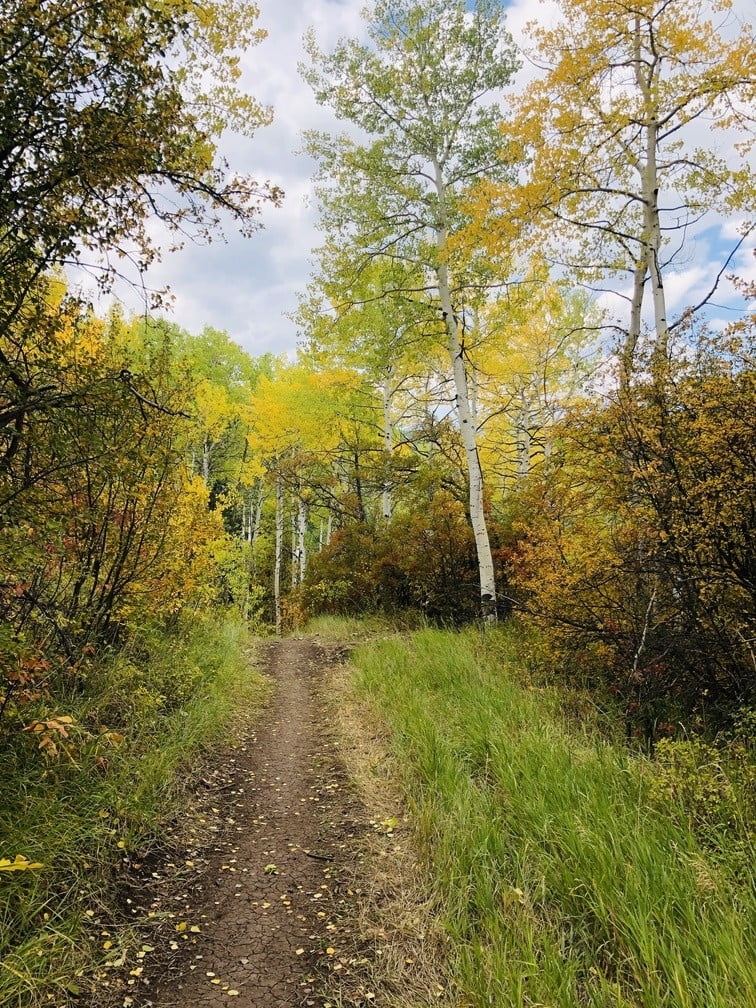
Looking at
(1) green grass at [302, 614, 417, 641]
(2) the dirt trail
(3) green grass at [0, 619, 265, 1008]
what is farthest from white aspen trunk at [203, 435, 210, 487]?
(2) the dirt trail

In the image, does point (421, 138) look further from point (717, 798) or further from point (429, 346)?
point (717, 798)

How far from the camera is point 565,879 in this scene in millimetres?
2432

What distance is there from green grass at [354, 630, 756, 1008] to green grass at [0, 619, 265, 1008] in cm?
173

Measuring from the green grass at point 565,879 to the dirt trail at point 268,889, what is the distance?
64 centimetres

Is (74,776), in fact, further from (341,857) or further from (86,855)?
(341,857)

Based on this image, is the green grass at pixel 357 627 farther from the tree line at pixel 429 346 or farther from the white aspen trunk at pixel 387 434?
the white aspen trunk at pixel 387 434

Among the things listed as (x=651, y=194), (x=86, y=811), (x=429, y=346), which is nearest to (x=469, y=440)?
(x=429, y=346)

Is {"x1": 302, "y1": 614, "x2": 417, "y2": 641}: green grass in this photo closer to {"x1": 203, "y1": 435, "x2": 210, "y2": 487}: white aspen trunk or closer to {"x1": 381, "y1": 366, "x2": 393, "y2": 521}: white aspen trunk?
{"x1": 381, "y1": 366, "x2": 393, "y2": 521}: white aspen trunk

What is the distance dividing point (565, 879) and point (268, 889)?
5.65ft

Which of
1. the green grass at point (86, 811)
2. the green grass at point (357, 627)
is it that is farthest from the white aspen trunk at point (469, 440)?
the green grass at point (86, 811)

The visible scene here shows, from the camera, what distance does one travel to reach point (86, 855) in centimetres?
281

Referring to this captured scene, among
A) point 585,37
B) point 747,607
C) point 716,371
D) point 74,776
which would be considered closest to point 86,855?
point 74,776

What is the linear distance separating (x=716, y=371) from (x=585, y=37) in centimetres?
514

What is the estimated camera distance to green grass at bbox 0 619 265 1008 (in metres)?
2.26
